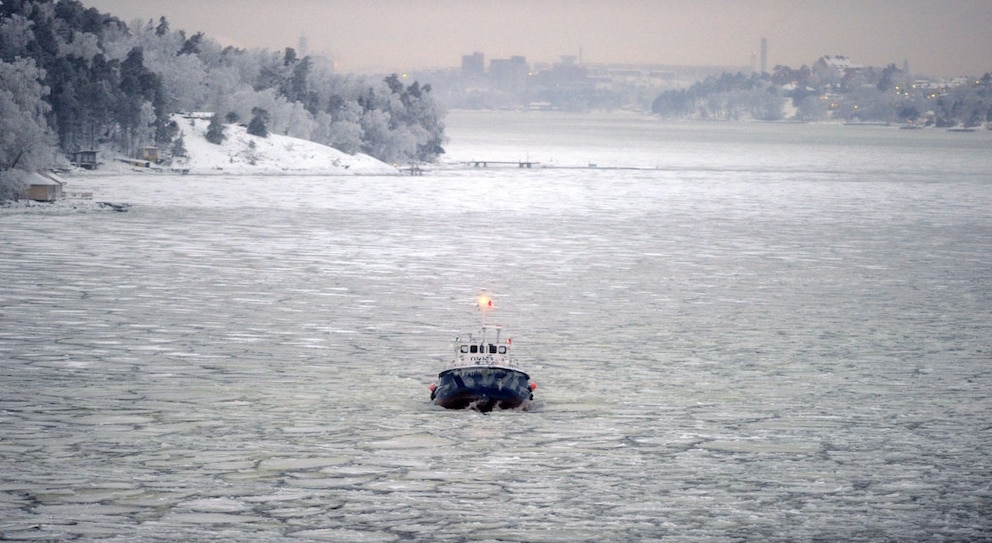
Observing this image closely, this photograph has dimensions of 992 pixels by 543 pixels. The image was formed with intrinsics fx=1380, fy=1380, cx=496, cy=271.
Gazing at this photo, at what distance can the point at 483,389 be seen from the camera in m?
37.8

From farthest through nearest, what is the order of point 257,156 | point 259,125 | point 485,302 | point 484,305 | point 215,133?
point 259,125 < point 215,133 < point 257,156 < point 485,302 < point 484,305

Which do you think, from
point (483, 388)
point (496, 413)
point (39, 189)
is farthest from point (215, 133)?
point (496, 413)

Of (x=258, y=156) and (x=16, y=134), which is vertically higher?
(x=16, y=134)

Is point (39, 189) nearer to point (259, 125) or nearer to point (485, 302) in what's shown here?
point (485, 302)

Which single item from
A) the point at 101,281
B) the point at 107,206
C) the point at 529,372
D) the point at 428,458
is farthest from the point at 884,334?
the point at 107,206

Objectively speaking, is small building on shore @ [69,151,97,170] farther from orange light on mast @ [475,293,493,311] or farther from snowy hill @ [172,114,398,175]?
orange light on mast @ [475,293,493,311]

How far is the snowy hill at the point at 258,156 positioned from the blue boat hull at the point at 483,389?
447 feet

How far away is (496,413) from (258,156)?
14865 cm

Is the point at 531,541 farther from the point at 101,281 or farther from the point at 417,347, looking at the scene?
the point at 101,281

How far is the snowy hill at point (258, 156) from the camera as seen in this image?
17538 cm

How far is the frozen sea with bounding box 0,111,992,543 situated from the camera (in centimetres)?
2720

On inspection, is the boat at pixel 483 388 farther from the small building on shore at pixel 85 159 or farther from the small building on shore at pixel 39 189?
the small building on shore at pixel 85 159

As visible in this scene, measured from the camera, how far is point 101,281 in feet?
200

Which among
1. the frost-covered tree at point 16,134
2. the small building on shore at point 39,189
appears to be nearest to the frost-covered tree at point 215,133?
the frost-covered tree at point 16,134
